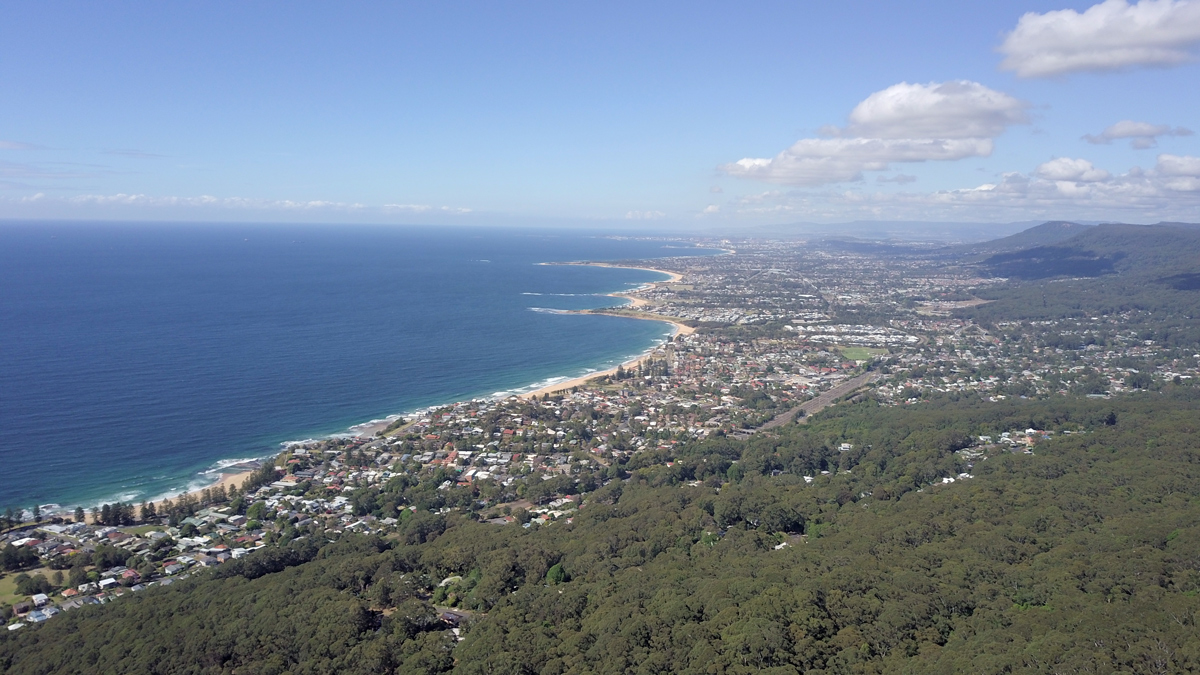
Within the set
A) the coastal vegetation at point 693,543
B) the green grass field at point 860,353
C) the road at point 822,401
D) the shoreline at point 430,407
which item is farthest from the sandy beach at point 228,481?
the green grass field at point 860,353

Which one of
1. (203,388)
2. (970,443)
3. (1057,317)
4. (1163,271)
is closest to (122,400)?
(203,388)

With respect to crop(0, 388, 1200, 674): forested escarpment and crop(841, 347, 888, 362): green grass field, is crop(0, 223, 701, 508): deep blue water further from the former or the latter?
crop(841, 347, 888, 362): green grass field

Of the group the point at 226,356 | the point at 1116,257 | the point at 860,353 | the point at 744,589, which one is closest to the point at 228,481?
the point at 744,589

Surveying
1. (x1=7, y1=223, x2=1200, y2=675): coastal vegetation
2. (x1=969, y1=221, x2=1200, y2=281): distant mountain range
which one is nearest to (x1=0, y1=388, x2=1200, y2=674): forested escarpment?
(x1=7, y1=223, x2=1200, y2=675): coastal vegetation

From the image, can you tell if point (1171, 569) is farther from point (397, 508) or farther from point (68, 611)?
point (68, 611)

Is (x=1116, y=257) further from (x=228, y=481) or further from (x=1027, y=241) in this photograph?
(x=228, y=481)

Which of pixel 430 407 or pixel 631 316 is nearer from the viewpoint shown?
pixel 430 407

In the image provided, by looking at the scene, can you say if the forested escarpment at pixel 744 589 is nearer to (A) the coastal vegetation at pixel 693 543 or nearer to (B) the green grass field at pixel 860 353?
(A) the coastal vegetation at pixel 693 543
